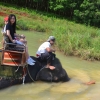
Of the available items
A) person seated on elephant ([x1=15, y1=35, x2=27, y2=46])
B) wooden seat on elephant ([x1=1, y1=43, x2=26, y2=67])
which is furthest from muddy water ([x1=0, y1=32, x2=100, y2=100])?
person seated on elephant ([x1=15, y1=35, x2=27, y2=46])

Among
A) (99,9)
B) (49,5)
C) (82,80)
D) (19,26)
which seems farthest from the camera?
(49,5)

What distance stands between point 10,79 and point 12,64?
443mm

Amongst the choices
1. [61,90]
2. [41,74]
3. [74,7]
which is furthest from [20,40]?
[74,7]

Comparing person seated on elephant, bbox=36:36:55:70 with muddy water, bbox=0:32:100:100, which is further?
person seated on elephant, bbox=36:36:55:70

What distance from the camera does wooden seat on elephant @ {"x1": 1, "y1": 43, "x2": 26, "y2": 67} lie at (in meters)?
7.56

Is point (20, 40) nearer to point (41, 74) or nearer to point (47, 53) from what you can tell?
point (47, 53)

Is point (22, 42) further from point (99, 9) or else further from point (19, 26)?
point (99, 9)

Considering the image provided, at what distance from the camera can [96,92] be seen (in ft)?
27.1

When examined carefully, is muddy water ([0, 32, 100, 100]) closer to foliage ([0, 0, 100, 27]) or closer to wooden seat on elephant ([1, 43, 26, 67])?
wooden seat on elephant ([1, 43, 26, 67])

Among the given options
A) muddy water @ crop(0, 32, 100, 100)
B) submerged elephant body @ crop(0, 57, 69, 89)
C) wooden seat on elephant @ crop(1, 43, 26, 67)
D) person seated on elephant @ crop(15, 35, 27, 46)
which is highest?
person seated on elephant @ crop(15, 35, 27, 46)

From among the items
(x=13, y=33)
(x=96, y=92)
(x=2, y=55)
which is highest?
(x=13, y=33)

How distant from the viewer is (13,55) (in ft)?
25.4

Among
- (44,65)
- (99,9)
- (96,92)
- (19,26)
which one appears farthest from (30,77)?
(99,9)

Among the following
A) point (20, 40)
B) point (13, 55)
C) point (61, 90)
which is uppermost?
point (20, 40)
